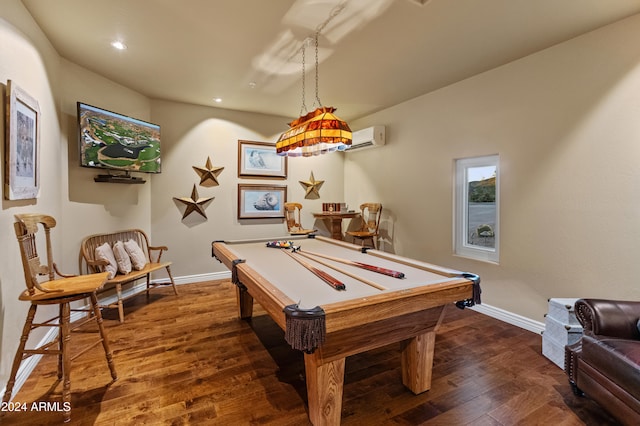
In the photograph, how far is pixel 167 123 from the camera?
4344mm

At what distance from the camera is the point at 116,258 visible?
3400mm

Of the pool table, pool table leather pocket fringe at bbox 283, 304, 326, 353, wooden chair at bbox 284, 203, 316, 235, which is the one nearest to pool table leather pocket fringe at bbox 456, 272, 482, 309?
the pool table

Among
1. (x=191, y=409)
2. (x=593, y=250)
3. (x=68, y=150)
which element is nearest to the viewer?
(x=191, y=409)

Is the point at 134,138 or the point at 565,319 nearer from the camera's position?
the point at 565,319

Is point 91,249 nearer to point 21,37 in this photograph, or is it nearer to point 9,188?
point 9,188

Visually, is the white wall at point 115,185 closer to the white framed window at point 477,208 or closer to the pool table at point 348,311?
the pool table at point 348,311

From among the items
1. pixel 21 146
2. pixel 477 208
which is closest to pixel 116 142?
pixel 21 146

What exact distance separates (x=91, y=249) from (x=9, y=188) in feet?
5.34

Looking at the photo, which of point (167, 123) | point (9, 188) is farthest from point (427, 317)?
point (167, 123)

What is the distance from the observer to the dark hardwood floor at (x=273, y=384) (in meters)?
1.76

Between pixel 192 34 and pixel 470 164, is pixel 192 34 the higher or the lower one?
the higher one

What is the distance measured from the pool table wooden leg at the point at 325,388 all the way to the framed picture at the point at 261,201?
141 inches

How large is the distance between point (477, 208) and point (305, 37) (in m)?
2.72

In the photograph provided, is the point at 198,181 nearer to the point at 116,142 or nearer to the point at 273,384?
the point at 116,142
